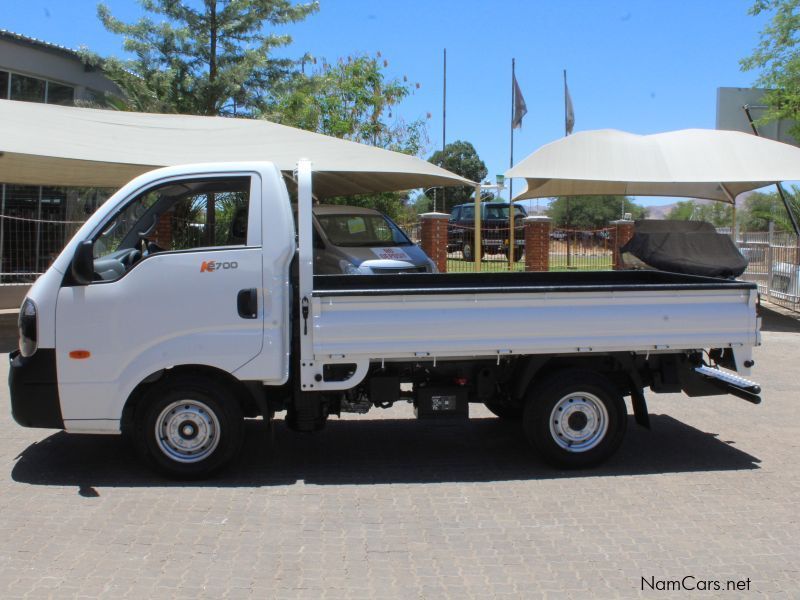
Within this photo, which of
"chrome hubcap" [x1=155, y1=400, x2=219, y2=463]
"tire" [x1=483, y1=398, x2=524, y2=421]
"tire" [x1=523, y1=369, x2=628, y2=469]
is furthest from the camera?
"tire" [x1=483, y1=398, x2=524, y2=421]

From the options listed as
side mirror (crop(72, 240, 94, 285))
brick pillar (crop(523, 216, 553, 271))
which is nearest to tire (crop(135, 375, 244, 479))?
side mirror (crop(72, 240, 94, 285))

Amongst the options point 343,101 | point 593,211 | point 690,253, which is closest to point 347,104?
point 343,101

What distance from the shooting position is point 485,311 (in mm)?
5867

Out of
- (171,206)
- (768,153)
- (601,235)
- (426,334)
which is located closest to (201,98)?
(601,235)

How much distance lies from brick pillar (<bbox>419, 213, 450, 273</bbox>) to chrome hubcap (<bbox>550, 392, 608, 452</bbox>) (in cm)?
1498

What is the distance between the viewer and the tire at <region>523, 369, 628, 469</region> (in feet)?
20.1

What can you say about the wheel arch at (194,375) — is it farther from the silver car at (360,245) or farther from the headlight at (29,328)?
the silver car at (360,245)

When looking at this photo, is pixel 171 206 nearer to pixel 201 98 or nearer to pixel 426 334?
pixel 426 334

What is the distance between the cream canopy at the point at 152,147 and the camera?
12.4 meters

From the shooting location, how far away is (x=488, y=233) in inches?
1059

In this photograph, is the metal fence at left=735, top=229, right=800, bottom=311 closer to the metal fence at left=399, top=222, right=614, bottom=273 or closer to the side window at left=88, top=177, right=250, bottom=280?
the metal fence at left=399, top=222, right=614, bottom=273

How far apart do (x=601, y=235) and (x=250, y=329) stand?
769 inches

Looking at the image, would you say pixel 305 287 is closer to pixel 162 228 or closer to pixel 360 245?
pixel 162 228

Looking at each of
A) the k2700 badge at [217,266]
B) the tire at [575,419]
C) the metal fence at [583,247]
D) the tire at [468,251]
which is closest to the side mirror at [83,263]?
the k2700 badge at [217,266]
